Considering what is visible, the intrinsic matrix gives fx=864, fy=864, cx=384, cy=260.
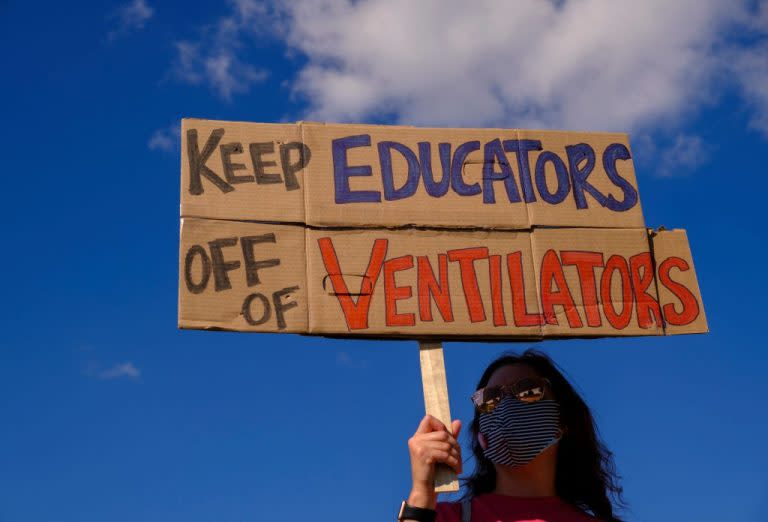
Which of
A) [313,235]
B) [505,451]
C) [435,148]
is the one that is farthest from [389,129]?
[505,451]

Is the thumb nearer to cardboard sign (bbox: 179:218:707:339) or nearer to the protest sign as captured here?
the protest sign

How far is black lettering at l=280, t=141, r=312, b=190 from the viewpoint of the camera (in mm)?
4125

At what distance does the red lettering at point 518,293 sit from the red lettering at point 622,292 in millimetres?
349

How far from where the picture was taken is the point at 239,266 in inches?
154

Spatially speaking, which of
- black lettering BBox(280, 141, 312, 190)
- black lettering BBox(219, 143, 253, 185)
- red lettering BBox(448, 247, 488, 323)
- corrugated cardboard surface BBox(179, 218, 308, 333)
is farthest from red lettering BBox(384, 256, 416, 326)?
black lettering BBox(219, 143, 253, 185)

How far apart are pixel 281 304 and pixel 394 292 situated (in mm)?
522

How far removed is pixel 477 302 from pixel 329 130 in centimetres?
112

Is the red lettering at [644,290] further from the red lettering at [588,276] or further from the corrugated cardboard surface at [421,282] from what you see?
the corrugated cardboard surface at [421,282]

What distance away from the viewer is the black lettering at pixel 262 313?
12.6 feet

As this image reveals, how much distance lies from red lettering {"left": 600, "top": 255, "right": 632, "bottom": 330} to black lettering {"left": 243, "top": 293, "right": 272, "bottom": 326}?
63.3 inches

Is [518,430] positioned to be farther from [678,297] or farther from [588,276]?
[678,297]

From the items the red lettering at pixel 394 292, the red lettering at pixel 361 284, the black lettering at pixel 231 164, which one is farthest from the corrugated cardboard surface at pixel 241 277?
the red lettering at pixel 394 292

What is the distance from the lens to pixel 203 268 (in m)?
3.87

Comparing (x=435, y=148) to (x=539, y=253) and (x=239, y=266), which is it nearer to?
(x=539, y=253)
